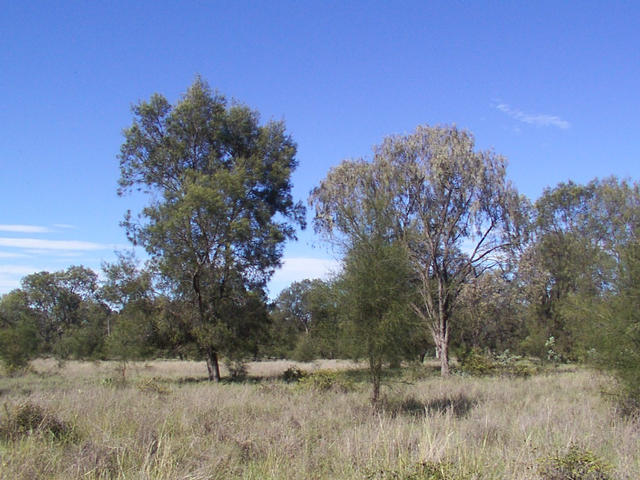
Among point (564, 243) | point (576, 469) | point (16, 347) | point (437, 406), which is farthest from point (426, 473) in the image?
point (564, 243)

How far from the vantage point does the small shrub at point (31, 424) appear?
740cm

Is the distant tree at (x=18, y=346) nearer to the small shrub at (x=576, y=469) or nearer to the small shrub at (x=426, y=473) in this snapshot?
the small shrub at (x=426, y=473)

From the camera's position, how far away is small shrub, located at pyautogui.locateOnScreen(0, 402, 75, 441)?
7402 mm

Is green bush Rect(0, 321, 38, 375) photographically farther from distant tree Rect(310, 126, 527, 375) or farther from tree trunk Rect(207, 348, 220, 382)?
distant tree Rect(310, 126, 527, 375)

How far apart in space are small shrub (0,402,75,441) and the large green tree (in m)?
13.0

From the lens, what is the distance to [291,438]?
7.72 meters

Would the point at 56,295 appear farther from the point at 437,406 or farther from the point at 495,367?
the point at 437,406

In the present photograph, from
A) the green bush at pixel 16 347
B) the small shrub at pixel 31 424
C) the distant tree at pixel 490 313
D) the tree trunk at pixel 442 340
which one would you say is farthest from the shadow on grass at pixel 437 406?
the green bush at pixel 16 347

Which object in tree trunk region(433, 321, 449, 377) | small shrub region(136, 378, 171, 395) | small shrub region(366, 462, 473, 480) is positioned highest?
tree trunk region(433, 321, 449, 377)

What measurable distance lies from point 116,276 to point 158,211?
3.54 meters

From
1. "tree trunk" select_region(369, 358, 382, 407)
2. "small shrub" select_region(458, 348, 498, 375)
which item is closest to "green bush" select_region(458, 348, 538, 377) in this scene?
"small shrub" select_region(458, 348, 498, 375)

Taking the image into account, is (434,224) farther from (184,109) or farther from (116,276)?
(116,276)

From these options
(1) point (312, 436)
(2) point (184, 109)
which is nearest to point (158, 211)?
(2) point (184, 109)

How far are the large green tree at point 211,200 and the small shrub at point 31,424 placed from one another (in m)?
13.0
